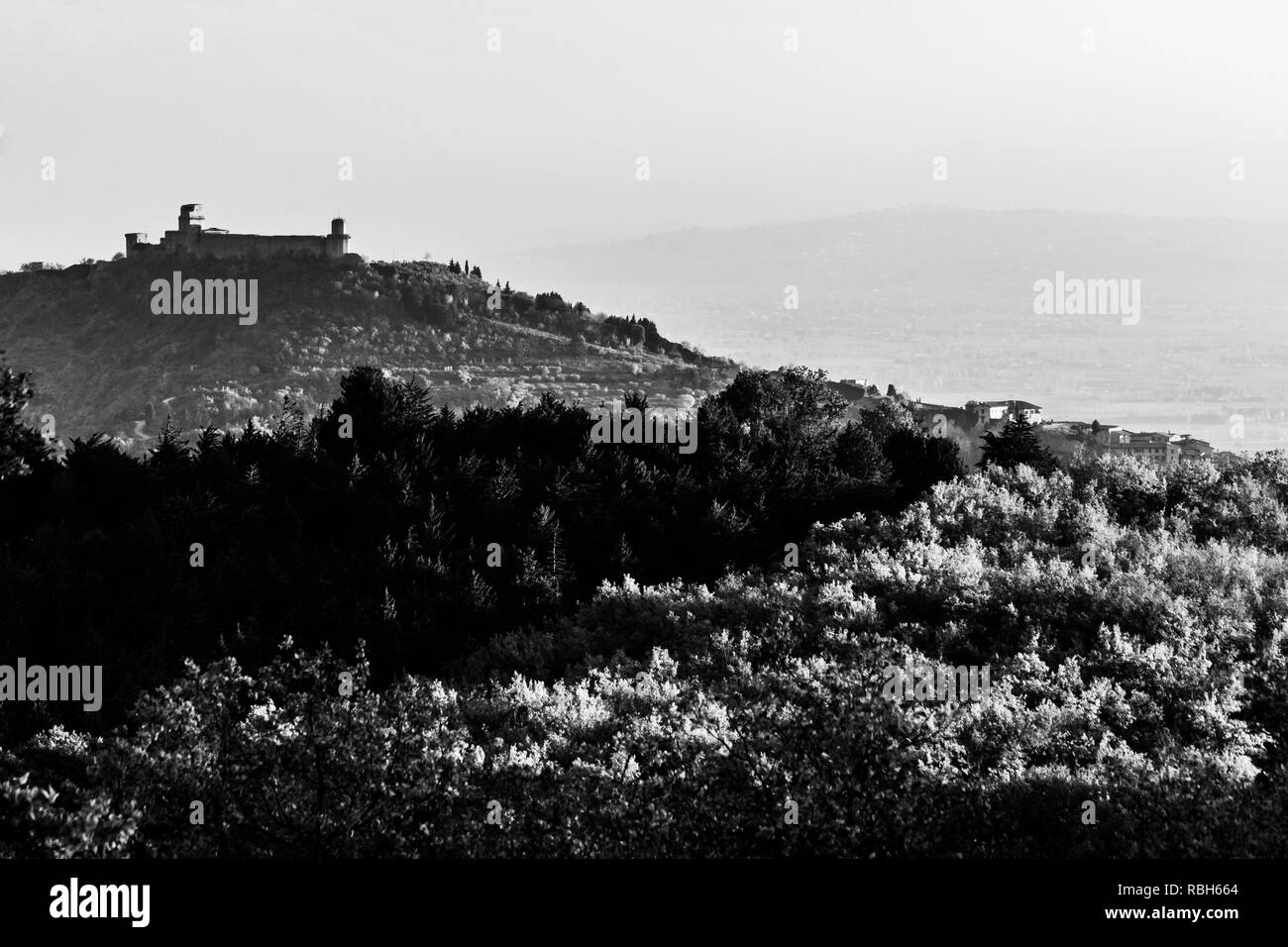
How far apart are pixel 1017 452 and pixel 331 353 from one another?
153364mm

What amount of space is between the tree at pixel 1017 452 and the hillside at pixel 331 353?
114 meters

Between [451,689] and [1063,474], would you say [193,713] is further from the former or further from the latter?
[1063,474]

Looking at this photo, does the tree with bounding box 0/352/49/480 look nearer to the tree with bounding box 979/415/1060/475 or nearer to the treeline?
the treeline

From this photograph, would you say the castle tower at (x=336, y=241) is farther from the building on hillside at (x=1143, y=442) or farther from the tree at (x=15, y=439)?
the tree at (x=15, y=439)

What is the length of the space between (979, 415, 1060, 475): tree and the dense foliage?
1.39 meters

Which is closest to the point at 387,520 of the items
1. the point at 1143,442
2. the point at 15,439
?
the point at 15,439

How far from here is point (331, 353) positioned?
181625 millimetres

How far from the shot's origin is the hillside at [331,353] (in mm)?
162000

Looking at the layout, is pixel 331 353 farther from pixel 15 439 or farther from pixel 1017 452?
pixel 1017 452

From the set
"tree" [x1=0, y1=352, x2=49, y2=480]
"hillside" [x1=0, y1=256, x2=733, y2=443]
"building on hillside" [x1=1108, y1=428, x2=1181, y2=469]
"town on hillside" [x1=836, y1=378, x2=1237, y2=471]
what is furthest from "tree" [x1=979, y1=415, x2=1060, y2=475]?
"hillside" [x1=0, y1=256, x2=733, y2=443]

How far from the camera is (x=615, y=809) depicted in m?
16.6

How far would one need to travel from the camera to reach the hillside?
16200 centimetres

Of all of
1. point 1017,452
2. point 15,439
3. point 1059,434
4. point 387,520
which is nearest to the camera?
point 387,520
